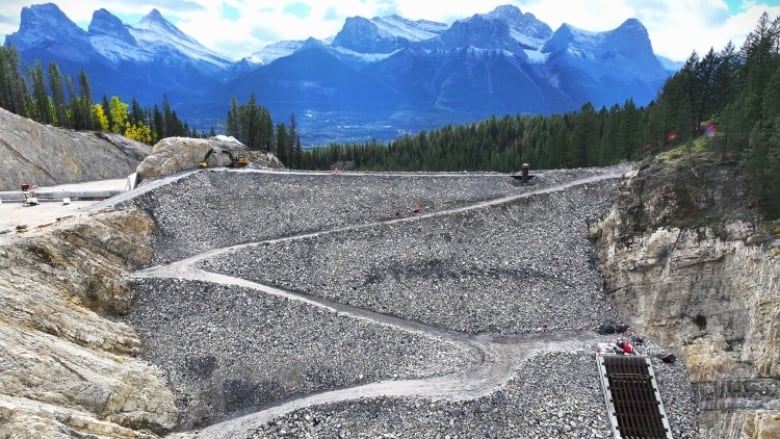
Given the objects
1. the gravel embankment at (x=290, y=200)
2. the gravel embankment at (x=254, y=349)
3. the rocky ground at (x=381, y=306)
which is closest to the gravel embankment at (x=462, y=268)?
the rocky ground at (x=381, y=306)

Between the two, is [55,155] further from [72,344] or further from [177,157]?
[72,344]

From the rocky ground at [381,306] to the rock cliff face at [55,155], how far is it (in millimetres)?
27806

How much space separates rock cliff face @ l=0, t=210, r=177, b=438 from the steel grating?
24.9 m

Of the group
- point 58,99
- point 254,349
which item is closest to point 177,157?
point 254,349

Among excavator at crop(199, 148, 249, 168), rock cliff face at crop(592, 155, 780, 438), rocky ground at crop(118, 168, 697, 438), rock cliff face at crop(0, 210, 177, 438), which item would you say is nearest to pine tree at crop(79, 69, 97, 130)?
excavator at crop(199, 148, 249, 168)

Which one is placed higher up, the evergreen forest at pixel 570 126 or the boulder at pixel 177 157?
the evergreen forest at pixel 570 126

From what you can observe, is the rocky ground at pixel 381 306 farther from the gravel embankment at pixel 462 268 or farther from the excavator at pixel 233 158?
the excavator at pixel 233 158

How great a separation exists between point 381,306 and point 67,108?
84.2 m

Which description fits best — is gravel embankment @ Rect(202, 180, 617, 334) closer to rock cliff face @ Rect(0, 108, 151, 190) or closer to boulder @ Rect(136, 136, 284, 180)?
boulder @ Rect(136, 136, 284, 180)

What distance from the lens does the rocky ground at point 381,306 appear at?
2394 centimetres

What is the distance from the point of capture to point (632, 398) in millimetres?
25109

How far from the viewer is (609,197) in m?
43.0

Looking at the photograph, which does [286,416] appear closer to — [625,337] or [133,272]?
[133,272]

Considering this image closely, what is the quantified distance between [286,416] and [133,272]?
737 inches
